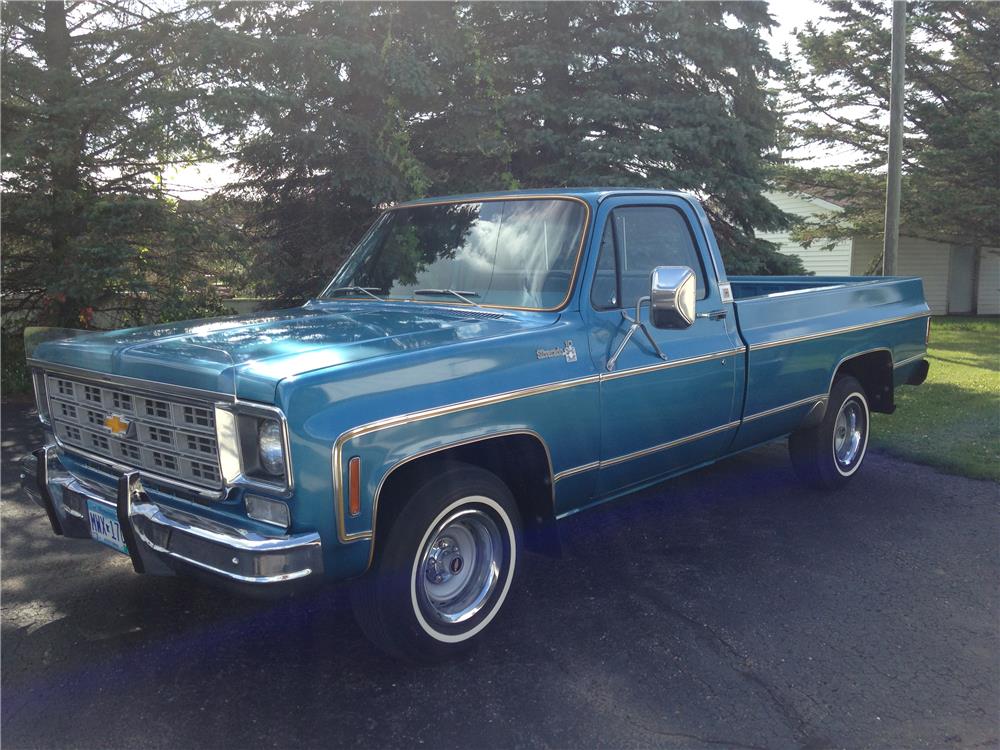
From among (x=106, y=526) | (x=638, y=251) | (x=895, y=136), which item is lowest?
(x=106, y=526)

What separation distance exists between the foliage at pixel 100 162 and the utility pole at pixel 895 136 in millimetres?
8170

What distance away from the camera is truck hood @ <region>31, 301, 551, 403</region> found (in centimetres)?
316

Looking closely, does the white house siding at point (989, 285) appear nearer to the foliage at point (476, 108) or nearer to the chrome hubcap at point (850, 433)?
the foliage at point (476, 108)

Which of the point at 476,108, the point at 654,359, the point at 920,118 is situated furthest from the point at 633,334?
the point at 920,118

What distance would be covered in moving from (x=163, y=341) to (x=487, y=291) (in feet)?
5.19

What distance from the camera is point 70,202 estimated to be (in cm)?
937

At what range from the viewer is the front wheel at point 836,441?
234 inches

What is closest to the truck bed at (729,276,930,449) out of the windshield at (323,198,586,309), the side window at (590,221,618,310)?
the side window at (590,221,618,310)

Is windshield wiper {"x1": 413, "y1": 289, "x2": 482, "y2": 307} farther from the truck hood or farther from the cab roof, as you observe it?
the cab roof

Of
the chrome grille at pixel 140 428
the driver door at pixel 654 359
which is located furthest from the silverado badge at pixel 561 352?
the chrome grille at pixel 140 428

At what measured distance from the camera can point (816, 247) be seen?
2345 centimetres

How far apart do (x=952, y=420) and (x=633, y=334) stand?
5.88 metres

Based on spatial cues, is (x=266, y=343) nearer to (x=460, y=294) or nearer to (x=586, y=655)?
(x=460, y=294)

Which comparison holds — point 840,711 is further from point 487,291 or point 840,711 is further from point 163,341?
point 163,341
